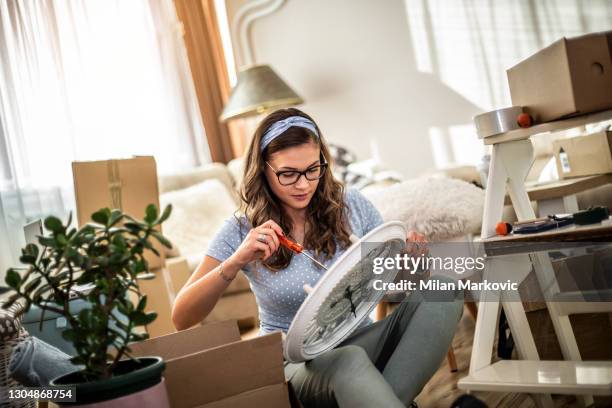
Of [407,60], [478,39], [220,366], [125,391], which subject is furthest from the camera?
[407,60]

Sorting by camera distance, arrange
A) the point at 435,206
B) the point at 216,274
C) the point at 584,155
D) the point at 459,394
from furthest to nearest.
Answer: the point at 435,206 < the point at 584,155 < the point at 459,394 < the point at 216,274

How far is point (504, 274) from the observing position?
139 cm

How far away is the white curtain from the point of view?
12.9 feet

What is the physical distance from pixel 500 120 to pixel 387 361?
58 cm

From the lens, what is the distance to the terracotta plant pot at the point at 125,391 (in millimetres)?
1031

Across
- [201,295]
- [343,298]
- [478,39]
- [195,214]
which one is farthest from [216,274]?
[478,39]

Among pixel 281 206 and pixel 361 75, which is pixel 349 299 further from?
pixel 361 75

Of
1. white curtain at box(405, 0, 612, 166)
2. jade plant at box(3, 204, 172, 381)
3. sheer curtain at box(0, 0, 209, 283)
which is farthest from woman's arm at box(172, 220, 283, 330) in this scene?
white curtain at box(405, 0, 612, 166)

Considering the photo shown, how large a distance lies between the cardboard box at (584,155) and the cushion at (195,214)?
1616 mm

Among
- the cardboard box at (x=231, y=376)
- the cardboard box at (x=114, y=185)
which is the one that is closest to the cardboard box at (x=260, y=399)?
the cardboard box at (x=231, y=376)

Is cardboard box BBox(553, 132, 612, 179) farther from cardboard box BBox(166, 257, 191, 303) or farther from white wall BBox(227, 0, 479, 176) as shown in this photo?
white wall BBox(227, 0, 479, 176)

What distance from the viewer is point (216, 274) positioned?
4.85ft

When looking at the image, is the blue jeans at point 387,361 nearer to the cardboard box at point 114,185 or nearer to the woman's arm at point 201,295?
the woman's arm at point 201,295

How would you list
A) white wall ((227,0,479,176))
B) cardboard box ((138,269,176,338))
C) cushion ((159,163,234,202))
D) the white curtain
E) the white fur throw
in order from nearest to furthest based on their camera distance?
the white fur throw → cardboard box ((138,269,176,338)) → cushion ((159,163,234,202)) → the white curtain → white wall ((227,0,479,176))
